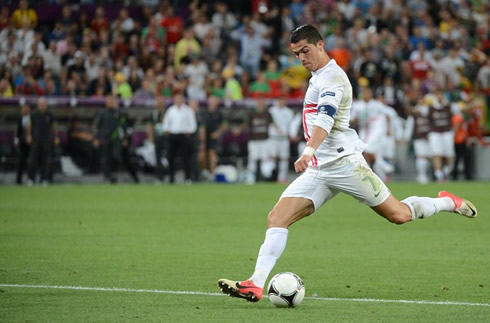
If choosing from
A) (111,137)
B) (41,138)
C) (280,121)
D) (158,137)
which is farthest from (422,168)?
(41,138)

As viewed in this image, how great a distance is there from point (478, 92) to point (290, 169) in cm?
627

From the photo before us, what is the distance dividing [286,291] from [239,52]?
79.1ft

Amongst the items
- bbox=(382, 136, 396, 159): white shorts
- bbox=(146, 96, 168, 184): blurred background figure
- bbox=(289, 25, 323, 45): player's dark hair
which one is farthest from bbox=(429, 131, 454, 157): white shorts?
bbox=(289, 25, 323, 45): player's dark hair

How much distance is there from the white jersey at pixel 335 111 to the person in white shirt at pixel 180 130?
19.3 metres

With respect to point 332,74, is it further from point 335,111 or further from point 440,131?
point 440,131

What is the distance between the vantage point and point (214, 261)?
1223 centimetres

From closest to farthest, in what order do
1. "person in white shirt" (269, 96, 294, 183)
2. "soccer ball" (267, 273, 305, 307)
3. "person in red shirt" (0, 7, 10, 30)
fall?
"soccer ball" (267, 273, 305, 307) → "person in white shirt" (269, 96, 294, 183) → "person in red shirt" (0, 7, 10, 30)

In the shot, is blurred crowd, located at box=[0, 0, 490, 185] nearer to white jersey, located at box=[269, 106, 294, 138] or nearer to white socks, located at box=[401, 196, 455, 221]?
white jersey, located at box=[269, 106, 294, 138]

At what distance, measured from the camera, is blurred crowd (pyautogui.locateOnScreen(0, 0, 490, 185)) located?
29.8 m

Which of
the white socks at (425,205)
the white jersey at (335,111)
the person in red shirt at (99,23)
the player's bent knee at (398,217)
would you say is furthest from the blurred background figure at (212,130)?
the white jersey at (335,111)

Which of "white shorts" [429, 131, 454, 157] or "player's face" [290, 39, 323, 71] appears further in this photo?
"white shorts" [429, 131, 454, 157]

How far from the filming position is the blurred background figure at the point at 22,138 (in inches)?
1096

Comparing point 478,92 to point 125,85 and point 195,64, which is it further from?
point 125,85

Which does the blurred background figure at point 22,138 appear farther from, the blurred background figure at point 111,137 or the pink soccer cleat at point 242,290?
the pink soccer cleat at point 242,290
